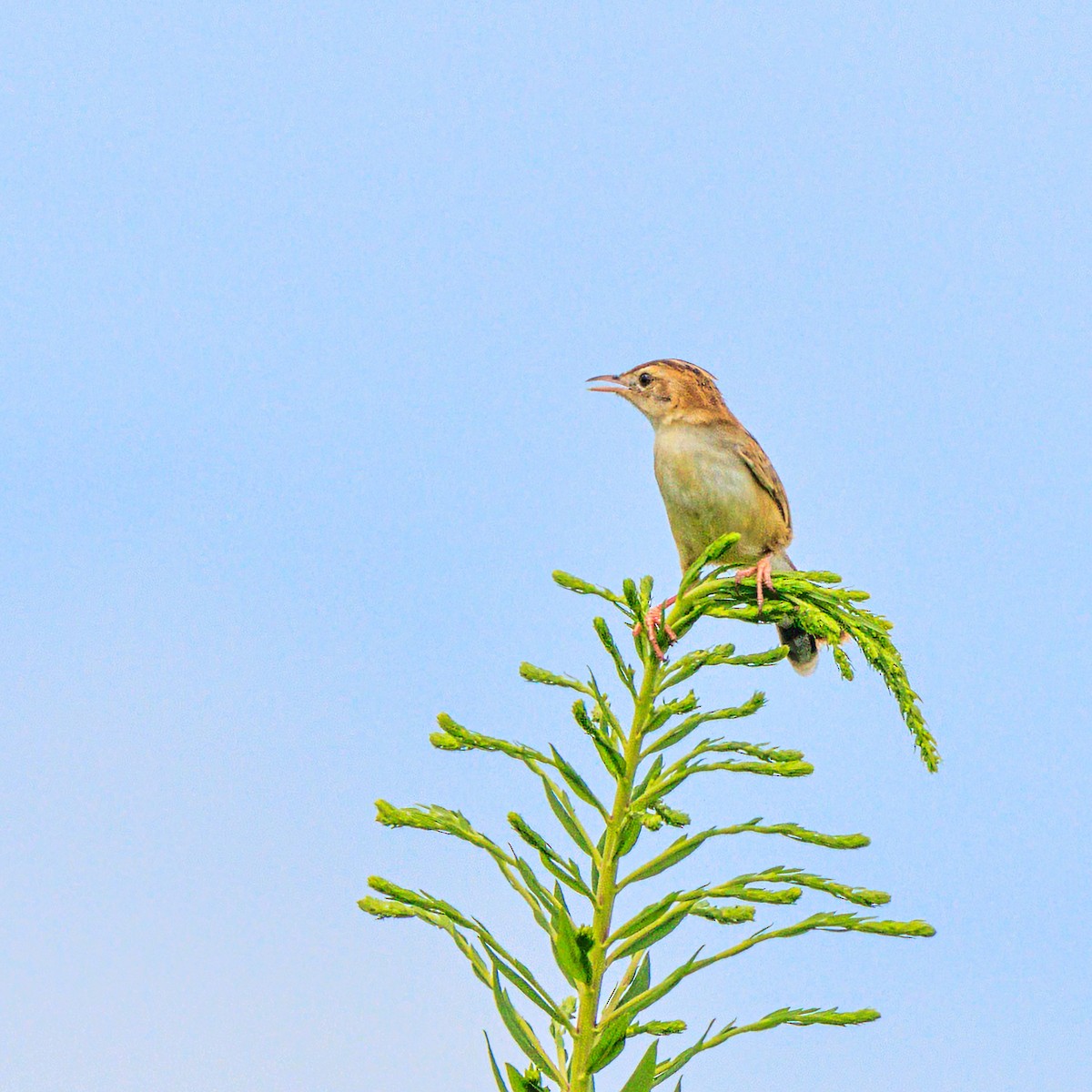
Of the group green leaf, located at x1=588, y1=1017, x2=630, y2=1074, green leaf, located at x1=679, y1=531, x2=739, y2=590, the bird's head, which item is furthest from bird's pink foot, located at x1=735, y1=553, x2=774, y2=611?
the bird's head

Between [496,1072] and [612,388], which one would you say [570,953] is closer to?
[496,1072]

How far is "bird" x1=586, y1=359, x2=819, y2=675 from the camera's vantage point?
24.8 ft

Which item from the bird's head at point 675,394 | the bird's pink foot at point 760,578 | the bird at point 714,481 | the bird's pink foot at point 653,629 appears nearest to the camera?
the bird's pink foot at point 653,629

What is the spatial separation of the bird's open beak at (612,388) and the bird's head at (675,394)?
0.25 ft

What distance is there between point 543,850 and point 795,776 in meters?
0.78

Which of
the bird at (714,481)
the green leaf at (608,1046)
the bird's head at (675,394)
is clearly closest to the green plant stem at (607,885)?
the green leaf at (608,1046)

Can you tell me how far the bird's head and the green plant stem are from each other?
4.75 metres

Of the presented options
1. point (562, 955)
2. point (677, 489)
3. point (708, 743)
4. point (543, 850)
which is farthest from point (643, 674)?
point (677, 489)

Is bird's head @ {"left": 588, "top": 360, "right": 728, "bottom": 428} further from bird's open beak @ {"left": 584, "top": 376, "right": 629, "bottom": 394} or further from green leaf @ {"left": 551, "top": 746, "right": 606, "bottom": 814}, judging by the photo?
green leaf @ {"left": 551, "top": 746, "right": 606, "bottom": 814}

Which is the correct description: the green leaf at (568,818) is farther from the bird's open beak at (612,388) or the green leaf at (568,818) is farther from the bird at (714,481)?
the bird's open beak at (612,388)

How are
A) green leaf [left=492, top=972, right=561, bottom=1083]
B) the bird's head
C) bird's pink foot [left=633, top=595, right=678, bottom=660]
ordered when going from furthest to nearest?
1. the bird's head
2. bird's pink foot [left=633, top=595, right=678, bottom=660]
3. green leaf [left=492, top=972, right=561, bottom=1083]

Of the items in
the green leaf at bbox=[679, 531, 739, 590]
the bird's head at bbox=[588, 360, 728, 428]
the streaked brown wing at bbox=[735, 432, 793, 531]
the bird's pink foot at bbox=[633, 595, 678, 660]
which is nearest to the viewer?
the bird's pink foot at bbox=[633, 595, 678, 660]

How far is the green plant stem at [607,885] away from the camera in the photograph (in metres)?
3.21

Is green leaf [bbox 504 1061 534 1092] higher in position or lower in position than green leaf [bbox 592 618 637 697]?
lower
